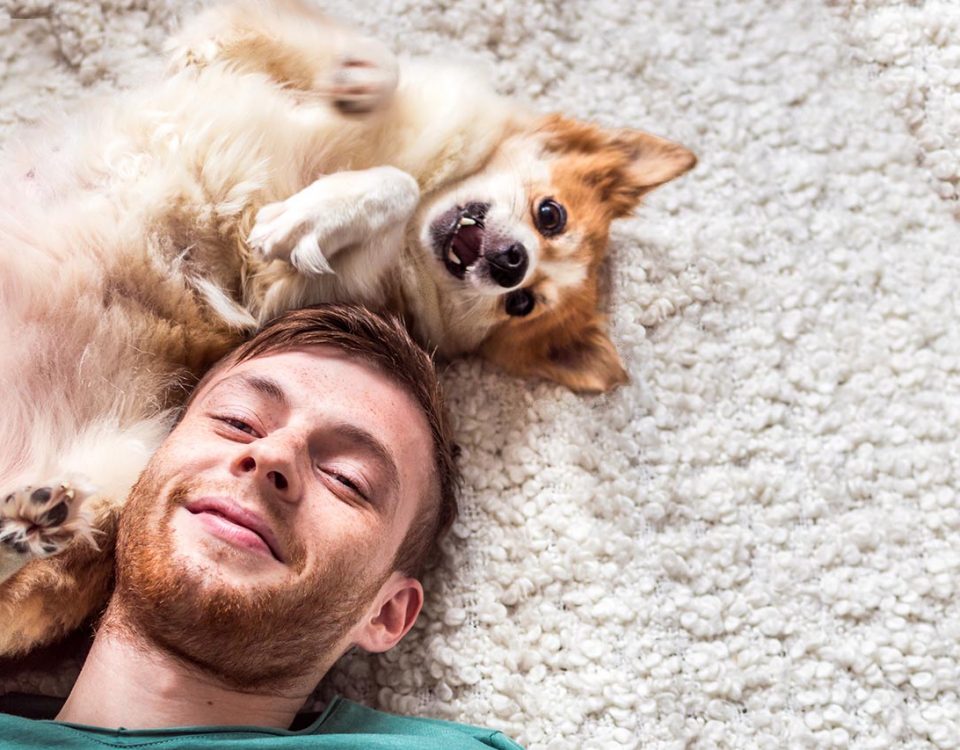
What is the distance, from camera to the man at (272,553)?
1.90 metres

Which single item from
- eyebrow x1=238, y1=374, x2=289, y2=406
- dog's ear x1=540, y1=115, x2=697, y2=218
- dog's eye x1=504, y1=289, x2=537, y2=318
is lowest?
eyebrow x1=238, y1=374, x2=289, y2=406

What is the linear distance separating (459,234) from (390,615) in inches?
36.6

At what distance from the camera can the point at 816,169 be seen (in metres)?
2.77

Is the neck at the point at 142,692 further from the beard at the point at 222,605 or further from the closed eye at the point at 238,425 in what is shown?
the closed eye at the point at 238,425

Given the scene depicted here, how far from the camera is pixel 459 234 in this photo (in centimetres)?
249

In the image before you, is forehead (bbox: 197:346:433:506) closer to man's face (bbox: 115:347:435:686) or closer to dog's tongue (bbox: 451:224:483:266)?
man's face (bbox: 115:347:435:686)

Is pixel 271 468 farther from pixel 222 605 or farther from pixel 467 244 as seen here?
pixel 467 244

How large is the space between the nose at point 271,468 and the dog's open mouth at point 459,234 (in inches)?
29.0

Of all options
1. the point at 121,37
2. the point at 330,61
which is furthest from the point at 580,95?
the point at 121,37

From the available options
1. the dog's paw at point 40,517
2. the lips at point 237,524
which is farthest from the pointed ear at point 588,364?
the dog's paw at point 40,517

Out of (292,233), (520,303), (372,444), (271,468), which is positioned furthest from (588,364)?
(271,468)

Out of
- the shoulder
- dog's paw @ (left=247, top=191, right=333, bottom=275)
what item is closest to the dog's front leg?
dog's paw @ (left=247, top=191, right=333, bottom=275)

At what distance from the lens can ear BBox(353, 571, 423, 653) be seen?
7.27 feet

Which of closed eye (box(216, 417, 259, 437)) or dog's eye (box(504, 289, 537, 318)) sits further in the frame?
dog's eye (box(504, 289, 537, 318))
